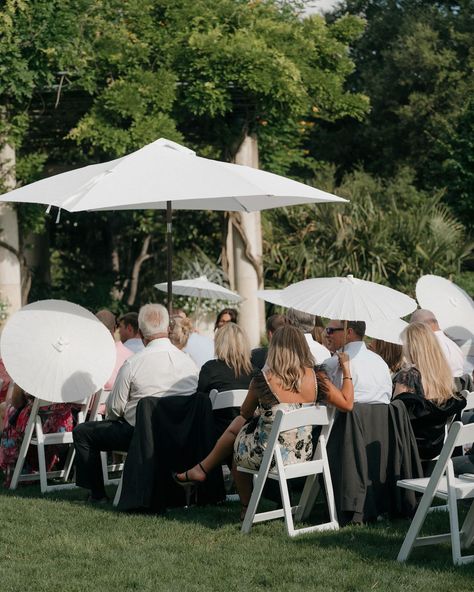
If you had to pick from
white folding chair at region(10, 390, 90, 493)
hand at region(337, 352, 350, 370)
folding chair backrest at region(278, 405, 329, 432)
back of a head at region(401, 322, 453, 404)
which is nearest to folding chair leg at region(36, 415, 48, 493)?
white folding chair at region(10, 390, 90, 493)

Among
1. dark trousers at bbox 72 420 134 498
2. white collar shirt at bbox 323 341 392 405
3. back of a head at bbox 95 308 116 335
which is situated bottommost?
dark trousers at bbox 72 420 134 498

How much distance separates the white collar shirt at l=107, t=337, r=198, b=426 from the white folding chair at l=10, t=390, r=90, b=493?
30.1 inches

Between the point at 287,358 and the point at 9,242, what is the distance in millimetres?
8805

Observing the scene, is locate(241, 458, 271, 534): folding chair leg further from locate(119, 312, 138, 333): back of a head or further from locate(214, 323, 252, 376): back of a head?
locate(119, 312, 138, 333): back of a head

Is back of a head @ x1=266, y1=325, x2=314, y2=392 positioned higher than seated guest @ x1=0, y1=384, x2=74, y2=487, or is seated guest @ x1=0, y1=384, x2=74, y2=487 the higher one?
back of a head @ x1=266, y1=325, x2=314, y2=392

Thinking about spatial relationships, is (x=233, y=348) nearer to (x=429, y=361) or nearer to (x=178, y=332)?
(x=178, y=332)

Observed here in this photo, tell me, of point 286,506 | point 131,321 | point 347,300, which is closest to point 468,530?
point 286,506

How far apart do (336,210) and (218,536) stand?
10997mm

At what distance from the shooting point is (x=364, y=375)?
20.9 ft

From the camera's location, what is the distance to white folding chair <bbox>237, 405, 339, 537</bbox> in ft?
19.1

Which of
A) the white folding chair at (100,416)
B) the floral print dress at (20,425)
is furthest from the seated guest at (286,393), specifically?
the floral print dress at (20,425)

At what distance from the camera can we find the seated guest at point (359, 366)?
6352 millimetres

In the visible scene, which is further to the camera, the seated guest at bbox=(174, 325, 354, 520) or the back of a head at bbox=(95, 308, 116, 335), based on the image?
the back of a head at bbox=(95, 308, 116, 335)

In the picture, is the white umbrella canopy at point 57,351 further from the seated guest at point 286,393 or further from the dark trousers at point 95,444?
the seated guest at point 286,393
